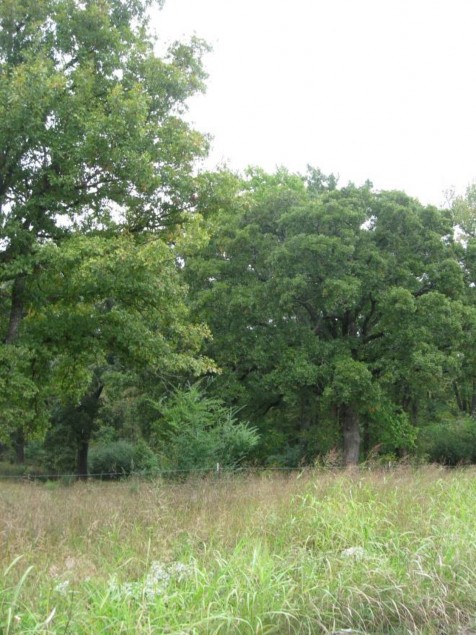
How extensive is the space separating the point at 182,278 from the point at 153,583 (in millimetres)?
16105

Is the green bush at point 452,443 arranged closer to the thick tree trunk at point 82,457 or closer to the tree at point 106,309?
the tree at point 106,309

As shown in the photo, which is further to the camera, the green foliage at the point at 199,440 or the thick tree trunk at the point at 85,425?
the thick tree trunk at the point at 85,425

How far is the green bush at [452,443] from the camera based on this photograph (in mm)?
26516

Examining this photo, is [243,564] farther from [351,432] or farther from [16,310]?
[351,432]

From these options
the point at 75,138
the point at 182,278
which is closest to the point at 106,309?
the point at 75,138

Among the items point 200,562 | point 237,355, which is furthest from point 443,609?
point 237,355

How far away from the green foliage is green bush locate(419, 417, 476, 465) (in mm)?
12409

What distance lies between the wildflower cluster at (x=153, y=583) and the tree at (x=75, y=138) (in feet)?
24.7

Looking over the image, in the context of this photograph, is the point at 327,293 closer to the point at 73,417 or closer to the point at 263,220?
the point at 263,220

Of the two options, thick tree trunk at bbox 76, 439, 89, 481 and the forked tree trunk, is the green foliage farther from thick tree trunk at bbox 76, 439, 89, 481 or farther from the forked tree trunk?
thick tree trunk at bbox 76, 439, 89, 481

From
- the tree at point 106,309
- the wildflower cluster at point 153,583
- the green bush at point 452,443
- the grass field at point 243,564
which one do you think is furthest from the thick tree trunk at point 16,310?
the green bush at point 452,443

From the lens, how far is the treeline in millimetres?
11406

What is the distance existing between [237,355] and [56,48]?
14.1 m

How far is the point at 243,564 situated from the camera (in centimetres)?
466
